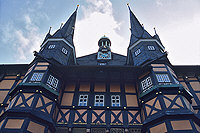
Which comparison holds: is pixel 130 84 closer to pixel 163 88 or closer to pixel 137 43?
pixel 163 88

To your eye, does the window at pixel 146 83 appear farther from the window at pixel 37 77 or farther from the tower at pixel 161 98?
the window at pixel 37 77

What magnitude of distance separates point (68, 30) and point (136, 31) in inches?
403

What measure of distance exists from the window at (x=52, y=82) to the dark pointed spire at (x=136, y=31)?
12.0 meters

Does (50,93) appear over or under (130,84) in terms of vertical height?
under

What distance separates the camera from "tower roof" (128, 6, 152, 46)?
23.1 meters

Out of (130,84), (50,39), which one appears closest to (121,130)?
(130,84)

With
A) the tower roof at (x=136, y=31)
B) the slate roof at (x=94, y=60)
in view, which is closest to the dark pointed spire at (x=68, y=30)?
the slate roof at (x=94, y=60)

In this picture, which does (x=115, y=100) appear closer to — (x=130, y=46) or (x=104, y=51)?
(x=130, y=46)

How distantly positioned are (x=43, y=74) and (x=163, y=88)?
1106 cm

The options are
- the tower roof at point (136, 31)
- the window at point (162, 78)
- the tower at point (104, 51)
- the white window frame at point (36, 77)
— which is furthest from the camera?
the tower at point (104, 51)

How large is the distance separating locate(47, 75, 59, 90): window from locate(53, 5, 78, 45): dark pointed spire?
811cm

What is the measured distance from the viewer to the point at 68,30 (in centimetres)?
2564

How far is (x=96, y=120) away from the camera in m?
14.9

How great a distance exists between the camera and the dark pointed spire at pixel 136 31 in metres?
23.2
